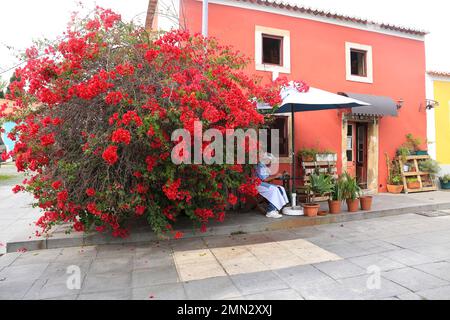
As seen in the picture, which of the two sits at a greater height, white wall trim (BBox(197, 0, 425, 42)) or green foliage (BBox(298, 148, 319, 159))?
white wall trim (BBox(197, 0, 425, 42))

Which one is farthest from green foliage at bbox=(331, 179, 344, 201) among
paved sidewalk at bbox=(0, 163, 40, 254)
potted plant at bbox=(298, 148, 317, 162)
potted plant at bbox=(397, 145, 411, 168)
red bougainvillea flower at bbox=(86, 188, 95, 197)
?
paved sidewalk at bbox=(0, 163, 40, 254)

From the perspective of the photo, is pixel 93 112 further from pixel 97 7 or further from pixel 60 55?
pixel 97 7

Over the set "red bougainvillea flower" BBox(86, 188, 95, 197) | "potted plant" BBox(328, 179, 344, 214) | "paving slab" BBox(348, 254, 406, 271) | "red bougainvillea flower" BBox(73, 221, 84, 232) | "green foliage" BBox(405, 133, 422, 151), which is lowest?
"paving slab" BBox(348, 254, 406, 271)

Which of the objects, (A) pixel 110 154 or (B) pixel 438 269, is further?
(A) pixel 110 154

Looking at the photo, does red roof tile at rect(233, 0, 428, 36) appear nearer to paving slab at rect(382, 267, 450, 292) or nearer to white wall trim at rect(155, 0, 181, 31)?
white wall trim at rect(155, 0, 181, 31)

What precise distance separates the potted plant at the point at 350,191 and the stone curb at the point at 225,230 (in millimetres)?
185

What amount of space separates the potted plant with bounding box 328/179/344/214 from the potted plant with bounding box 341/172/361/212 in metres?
0.08

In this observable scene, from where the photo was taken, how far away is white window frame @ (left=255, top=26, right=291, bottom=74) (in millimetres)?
7656

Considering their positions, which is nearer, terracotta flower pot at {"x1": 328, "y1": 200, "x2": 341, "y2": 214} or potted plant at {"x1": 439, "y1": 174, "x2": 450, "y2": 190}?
terracotta flower pot at {"x1": 328, "y1": 200, "x2": 341, "y2": 214}

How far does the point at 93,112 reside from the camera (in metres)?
4.55

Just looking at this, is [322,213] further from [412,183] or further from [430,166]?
[430,166]

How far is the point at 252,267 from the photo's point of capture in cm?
407

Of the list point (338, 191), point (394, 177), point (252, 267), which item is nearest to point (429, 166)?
point (394, 177)

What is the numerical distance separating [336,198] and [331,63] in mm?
3927
